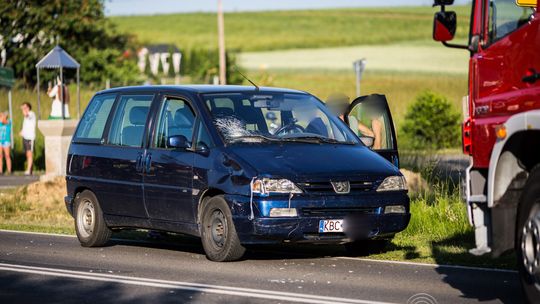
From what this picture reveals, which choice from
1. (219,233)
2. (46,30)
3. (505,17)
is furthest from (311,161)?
(46,30)

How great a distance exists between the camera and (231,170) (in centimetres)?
1313

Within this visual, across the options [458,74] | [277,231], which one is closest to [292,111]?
[277,231]

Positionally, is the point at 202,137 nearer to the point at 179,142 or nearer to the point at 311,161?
the point at 179,142

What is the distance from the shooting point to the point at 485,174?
10.3 meters

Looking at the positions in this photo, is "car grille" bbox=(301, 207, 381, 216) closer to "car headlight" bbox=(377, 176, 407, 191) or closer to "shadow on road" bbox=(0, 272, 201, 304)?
"car headlight" bbox=(377, 176, 407, 191)

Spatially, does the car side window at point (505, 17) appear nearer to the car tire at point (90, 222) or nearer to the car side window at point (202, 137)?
the car side window at point (202, 137)

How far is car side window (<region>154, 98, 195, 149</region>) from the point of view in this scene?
46.8 ft

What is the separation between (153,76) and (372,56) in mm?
15190

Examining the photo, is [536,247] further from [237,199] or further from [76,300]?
[237,199]

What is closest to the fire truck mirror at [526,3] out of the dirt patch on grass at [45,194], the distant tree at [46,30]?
the dirt patch on grass at [45,194]

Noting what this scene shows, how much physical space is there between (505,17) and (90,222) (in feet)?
21.4

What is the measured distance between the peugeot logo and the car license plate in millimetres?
288

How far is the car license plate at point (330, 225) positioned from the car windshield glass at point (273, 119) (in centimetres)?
135

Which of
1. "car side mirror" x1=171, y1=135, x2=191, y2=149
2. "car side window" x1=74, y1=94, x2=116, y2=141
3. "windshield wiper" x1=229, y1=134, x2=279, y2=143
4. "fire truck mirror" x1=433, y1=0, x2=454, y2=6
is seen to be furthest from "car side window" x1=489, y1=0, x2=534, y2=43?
"car side window" x1=74, y1=94, x2=116, y2=141
